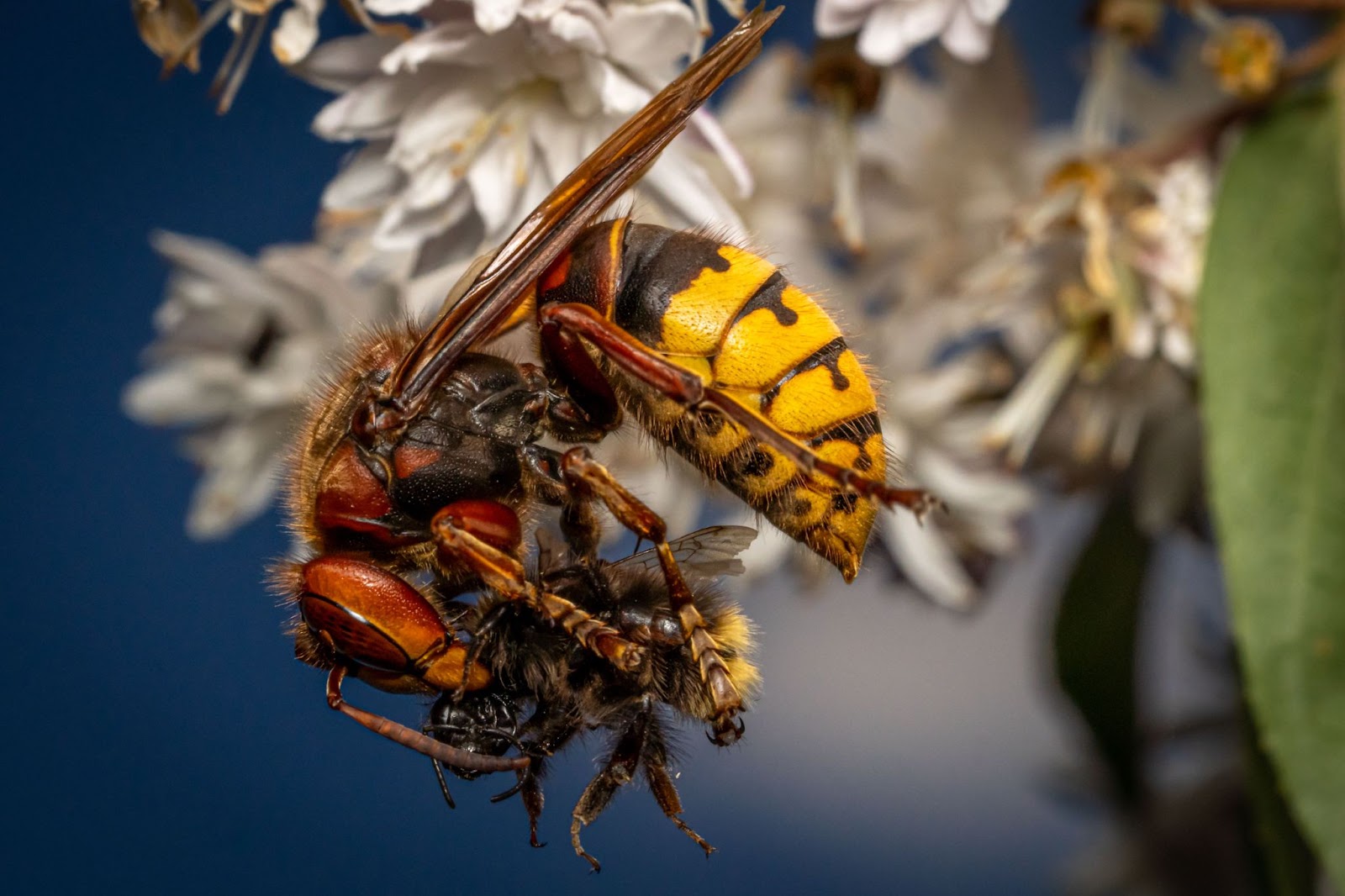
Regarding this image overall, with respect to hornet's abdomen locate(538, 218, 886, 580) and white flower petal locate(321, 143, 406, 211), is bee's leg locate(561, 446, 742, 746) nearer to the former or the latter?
hornet's abdomen locate(538, 218, 886, 580)

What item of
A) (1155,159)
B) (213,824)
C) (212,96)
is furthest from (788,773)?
(212,96)

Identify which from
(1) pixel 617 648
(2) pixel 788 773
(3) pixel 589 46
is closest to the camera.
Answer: (1) pixel 617 648

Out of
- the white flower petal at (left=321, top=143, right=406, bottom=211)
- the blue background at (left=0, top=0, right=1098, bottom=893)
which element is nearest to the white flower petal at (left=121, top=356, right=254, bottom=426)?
the blue background at (left=0, top=0, right=1098, bottom=893)

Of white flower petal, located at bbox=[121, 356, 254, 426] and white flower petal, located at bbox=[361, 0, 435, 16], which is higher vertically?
white flower petal, located at bbox=[361, 0, 435, 16]

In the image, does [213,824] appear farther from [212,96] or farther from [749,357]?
[749,357]

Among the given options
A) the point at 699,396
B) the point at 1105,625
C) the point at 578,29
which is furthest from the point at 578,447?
the point at 1105,625

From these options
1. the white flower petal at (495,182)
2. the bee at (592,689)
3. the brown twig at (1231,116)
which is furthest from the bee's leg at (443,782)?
the brown twig at (1231,116)

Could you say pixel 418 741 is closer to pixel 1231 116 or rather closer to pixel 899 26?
pixel 899 26
